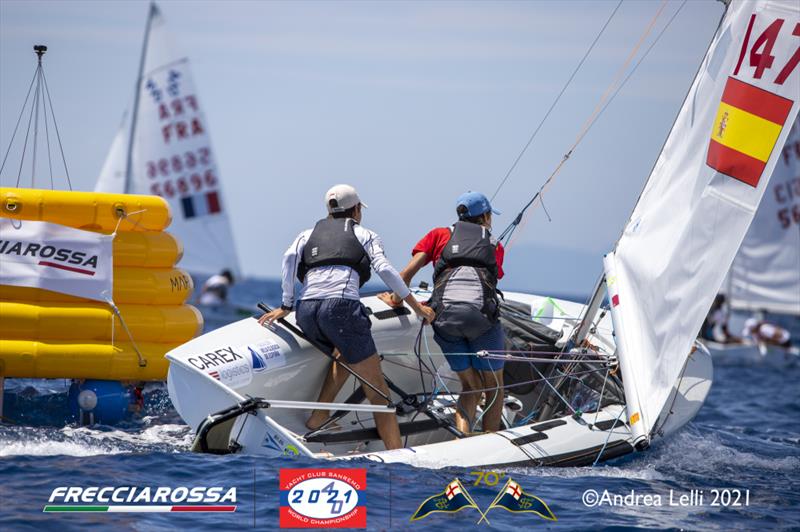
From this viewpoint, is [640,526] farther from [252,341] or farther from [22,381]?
[22,381]

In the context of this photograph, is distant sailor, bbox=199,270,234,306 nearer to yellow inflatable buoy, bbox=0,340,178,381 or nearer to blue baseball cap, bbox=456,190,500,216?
yellow inflatable buoy, bbox=0,340,178,381

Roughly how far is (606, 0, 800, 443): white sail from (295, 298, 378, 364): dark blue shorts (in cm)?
152

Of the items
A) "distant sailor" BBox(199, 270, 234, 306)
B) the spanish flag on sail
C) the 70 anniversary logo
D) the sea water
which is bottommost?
"distant sailor" BBox(199, 270, 234, 306)

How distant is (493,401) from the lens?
6.32 meters

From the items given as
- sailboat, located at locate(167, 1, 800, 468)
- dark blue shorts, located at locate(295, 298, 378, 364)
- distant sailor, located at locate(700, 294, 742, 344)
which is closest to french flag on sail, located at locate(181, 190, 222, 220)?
distant sailor, located at locate(700, 294, 742, 344)

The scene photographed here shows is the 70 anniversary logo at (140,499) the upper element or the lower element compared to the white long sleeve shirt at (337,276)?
lower

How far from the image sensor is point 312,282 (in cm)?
585

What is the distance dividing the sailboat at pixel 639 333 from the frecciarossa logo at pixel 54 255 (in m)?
1.14

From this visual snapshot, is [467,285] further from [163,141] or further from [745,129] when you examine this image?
[163,141]

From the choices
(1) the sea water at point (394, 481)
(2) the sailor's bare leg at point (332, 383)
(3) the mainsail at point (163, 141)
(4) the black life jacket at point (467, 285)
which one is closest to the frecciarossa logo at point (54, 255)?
(1) the sea water at point (394, 481)

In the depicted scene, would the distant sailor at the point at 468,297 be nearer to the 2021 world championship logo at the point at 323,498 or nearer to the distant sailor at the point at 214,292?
the 2021 world championship logo at the point at 323,498

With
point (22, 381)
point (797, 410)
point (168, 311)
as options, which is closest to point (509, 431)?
point (168, 311)

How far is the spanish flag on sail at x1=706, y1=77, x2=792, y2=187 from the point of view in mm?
5699

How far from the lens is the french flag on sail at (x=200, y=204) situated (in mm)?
21562
